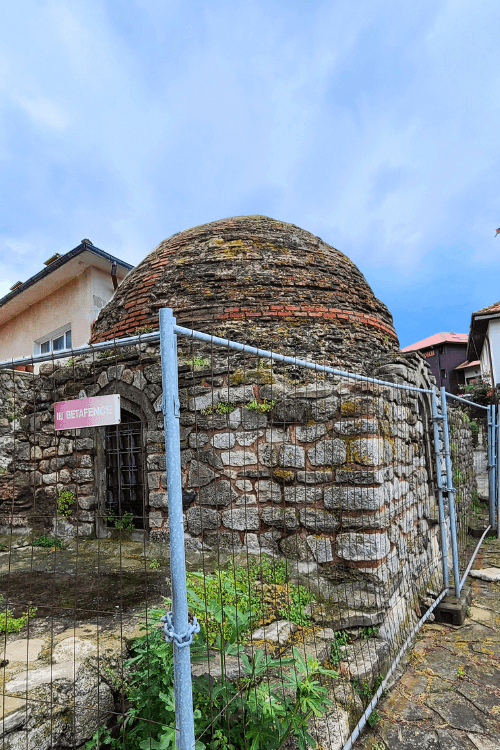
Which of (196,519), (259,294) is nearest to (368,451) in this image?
(196,519)

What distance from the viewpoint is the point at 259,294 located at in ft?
19.7

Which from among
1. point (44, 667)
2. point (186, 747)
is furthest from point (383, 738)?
point (44, 667)

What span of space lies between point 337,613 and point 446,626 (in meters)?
1.45

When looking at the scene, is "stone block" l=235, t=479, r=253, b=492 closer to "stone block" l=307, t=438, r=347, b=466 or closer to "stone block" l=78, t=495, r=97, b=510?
"stone block" l=307, t=438, r=347, b=466

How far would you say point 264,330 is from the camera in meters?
5.66

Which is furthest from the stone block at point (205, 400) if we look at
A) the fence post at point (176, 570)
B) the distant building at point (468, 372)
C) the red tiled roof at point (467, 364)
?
the distant building at point (468, 372)

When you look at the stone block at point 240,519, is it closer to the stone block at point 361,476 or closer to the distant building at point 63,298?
the stone block at point 361,476

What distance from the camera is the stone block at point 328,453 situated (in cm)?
356

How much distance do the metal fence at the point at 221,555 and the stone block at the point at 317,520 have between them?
0.05ft

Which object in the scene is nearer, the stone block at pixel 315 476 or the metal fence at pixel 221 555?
the metal fence at pixel 221 555

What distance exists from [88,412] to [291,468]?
256 cm

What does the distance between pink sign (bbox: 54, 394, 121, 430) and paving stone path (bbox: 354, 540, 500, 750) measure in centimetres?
235

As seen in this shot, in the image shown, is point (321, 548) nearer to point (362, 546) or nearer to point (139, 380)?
point (362, 546)

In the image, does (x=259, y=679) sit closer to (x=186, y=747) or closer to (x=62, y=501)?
(x=186, y=747)
